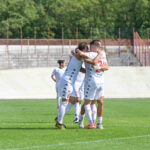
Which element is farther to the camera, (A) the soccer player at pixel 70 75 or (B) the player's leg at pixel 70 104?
(B) the player's leg at pixel 70 104

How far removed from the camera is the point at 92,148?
9.39 metres

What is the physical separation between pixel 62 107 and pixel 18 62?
36.5 m

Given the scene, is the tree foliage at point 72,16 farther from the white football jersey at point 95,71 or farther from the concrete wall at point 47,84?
the white football jersey at point 95,71

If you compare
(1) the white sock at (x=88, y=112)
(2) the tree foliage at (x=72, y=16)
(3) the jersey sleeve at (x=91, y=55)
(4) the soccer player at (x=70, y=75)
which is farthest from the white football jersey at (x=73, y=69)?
(2) the tree foliage at (x=72, y=16)

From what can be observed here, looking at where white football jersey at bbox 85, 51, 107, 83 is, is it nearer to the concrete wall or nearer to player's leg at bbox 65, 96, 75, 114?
player's leg at bbox 65, 96, 75, 114

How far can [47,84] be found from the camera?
37.4 meters

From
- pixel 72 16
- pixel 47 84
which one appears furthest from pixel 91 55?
pixel 72 16

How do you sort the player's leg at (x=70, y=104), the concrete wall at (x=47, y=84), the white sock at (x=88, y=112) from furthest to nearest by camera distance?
1. the concrete wall at (x=47, y=84)
2. the player's leg at (x=70, y=104)
3. the white sock at (x=88, y=112)

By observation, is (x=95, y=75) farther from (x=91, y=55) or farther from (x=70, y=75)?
(x=70, y=75)

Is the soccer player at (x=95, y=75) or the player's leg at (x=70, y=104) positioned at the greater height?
the soccer player at (x=95, y=75)

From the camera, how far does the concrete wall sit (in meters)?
36.5

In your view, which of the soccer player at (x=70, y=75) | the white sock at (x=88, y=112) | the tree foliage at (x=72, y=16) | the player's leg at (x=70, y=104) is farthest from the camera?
the tree foliage at (x=72, y=16)

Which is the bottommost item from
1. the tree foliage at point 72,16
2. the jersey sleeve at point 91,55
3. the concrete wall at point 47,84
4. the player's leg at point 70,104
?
the concrete wall at point 47,84

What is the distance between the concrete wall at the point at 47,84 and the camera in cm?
3647
